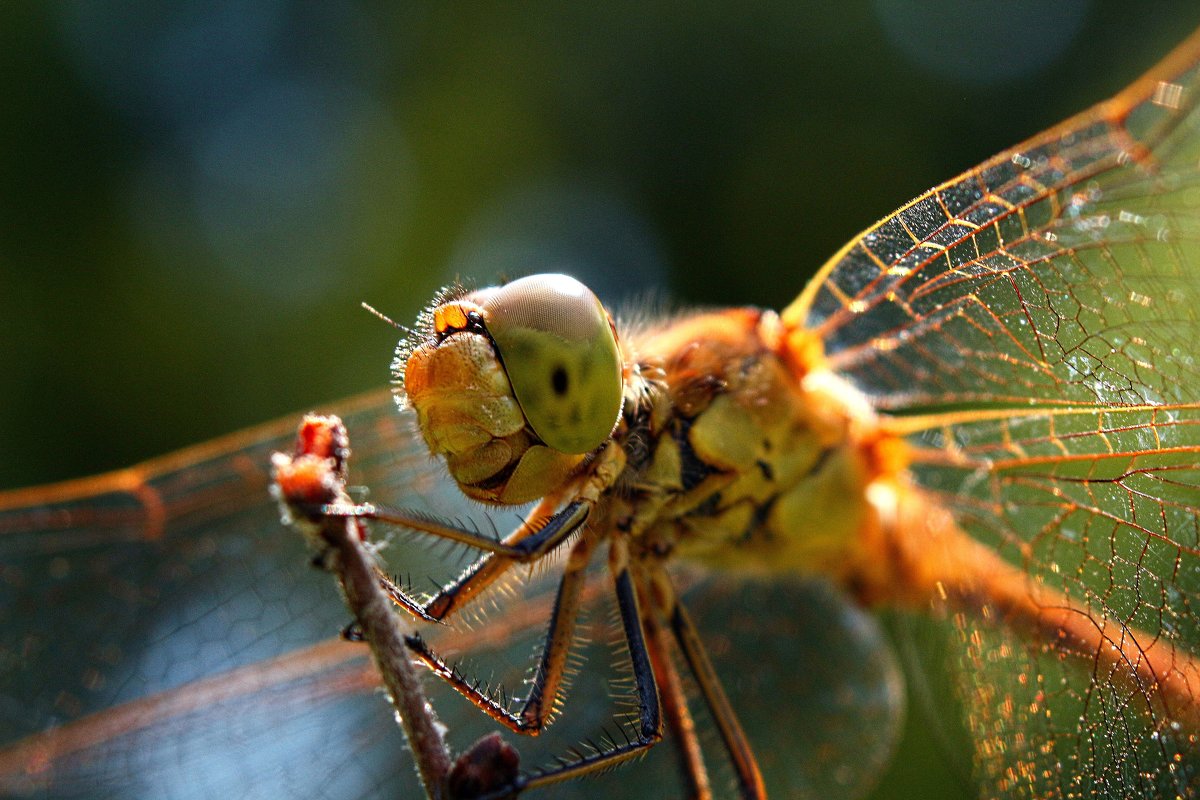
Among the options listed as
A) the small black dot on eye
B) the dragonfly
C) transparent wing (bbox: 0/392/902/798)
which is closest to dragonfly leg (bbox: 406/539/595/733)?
the dragonfly

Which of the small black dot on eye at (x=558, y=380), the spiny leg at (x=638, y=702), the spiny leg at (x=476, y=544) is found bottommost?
the spiny leg at (x=638, y=702)

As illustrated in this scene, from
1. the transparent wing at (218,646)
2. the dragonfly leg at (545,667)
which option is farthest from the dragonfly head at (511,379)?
the transparent wing at (218,646)

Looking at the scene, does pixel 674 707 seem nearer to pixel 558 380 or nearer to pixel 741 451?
pixel 741 451

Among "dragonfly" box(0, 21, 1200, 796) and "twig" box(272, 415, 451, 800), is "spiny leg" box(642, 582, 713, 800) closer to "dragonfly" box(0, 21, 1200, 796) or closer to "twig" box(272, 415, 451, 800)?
"dragonfly" box(0, 21, 1200, 796)

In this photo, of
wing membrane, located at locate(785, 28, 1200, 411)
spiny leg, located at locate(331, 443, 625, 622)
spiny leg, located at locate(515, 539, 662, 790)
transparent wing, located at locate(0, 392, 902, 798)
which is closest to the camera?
spiny leg, located at locate(331, 443, 625, 622)

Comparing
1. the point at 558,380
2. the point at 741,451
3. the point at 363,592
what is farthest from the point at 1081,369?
the point at 363,592

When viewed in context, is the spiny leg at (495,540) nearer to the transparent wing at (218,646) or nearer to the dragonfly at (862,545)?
the dragonfly at (862,545)

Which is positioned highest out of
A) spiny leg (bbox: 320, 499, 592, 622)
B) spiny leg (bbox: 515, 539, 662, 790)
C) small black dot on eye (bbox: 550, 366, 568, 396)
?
small black dot on eye (bbox: 550, 366, 568, 396)
